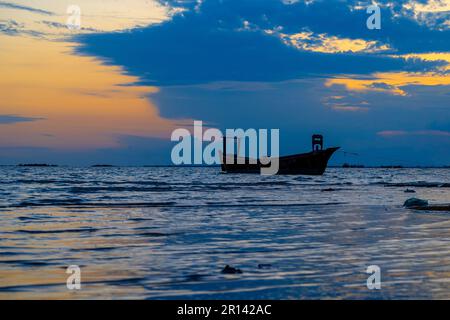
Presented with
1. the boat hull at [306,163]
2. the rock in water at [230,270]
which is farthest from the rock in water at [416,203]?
the boat hull at [306,163]

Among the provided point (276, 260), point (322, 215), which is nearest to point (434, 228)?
point (322, 215)

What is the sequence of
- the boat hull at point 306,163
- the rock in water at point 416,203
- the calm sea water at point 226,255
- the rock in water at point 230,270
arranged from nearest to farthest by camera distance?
1. the calm sea water at point 226,255
2. the rock in water at point 230,270
3. the rock in water at point 416,203
4. the boat hull at point 306,163

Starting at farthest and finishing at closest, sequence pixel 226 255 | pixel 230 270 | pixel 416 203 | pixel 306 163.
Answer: pixel 306 163 < pixel 416 203 < pixel 226 255 < pixel 230 270

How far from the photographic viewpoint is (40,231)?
62.1 ft

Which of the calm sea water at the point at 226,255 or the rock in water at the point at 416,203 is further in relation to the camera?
the rock in water at the point at 416,203

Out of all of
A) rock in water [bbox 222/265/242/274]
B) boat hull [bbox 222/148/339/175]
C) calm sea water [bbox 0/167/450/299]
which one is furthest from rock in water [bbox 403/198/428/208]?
boat hull [bbox 222/148/339/175]

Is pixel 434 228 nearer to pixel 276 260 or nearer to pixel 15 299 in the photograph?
pixel 276 260

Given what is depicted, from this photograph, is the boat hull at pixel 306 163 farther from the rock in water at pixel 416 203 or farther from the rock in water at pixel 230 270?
the rock in water at pixel 230 270

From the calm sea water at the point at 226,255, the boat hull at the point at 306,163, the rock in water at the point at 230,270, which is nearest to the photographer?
the calm sea water at the point at 226,255

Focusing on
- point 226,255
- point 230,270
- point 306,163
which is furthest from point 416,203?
point 306,163

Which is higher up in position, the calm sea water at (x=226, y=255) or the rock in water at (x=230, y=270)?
the rock in water at (x=230, y=270)

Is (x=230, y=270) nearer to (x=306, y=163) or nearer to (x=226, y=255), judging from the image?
(x=226, y=255)

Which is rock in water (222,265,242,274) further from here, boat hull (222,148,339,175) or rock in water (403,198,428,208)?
boat hull (222,148,339,175)

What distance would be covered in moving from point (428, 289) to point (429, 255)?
3792 millimetres
